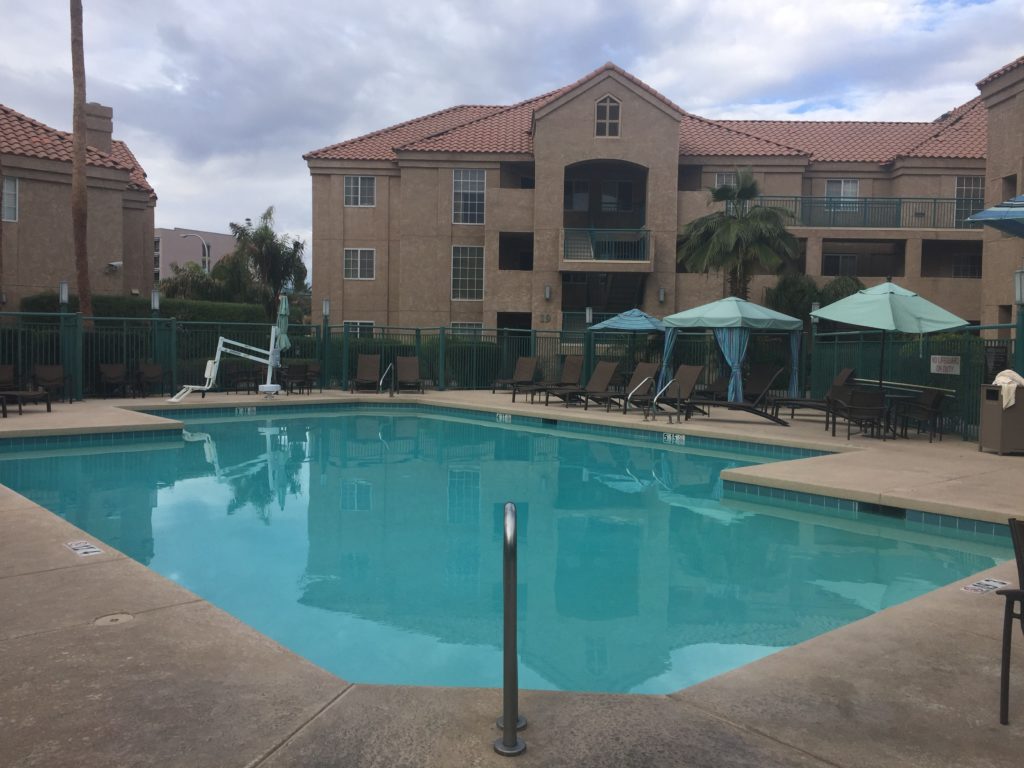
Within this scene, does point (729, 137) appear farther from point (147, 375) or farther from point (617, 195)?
point (147, 375)

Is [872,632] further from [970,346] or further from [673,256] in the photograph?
[673,256]

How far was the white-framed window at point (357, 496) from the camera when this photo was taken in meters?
8.31

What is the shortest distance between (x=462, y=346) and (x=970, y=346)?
43.0 feet

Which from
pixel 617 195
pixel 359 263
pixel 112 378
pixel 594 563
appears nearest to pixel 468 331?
pixel 359 263

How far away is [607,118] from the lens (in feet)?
85.6

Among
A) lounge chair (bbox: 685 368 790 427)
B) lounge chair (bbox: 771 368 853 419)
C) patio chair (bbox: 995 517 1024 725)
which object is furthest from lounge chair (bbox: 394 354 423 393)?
patio chair (bbox: 995 517 1024 725)

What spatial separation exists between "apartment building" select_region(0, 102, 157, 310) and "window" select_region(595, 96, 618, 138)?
1487cm

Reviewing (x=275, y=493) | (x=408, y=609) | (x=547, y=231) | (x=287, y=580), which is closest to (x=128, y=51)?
(x=275, y=493)

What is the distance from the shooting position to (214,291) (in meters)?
40.1

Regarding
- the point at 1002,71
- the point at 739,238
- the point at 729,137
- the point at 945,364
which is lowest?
the point at 945,364

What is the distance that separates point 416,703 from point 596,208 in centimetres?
2655

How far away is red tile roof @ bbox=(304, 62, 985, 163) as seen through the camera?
89.9ft

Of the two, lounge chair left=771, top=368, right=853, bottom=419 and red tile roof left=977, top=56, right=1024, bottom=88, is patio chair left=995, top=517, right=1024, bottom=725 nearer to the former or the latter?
lounge chair left=771, top=368, right=853, bottom=419

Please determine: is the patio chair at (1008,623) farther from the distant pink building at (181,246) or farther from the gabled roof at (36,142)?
the distant pink building at (181,246)
